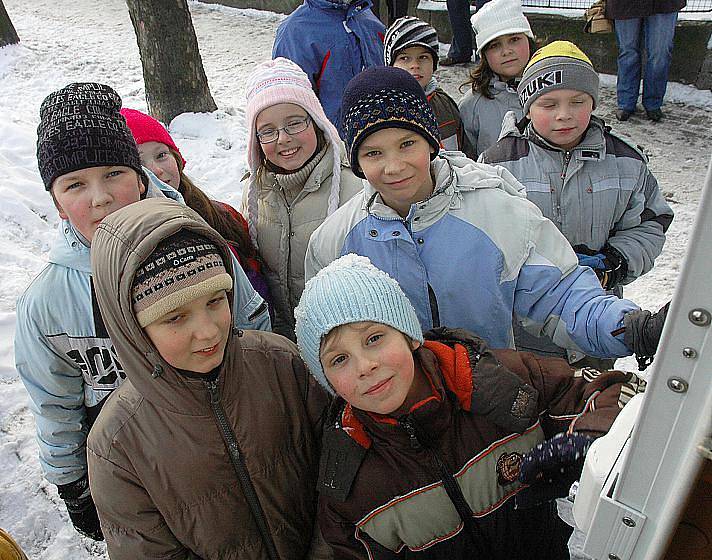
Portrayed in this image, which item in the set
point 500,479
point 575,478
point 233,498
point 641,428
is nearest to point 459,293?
point 500,479

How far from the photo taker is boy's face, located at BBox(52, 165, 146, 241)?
1.96 m

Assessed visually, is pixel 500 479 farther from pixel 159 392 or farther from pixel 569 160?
pixel 569 160

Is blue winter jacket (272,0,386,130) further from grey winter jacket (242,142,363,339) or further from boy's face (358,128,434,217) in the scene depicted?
boy's face (358,128,434,217)

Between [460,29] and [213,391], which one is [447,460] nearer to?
[213,391]

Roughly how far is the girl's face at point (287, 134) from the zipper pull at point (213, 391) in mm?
1130

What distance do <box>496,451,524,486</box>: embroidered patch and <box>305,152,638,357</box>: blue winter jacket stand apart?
1.37 ft

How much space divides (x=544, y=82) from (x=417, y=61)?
113cm

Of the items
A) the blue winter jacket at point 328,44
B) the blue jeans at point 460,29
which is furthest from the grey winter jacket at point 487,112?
the blue jeans at point 460,29

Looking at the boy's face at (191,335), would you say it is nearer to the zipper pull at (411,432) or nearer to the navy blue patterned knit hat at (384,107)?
the zipper pull at (411,432)

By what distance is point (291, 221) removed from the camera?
255 cm

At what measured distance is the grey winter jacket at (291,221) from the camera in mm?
2541

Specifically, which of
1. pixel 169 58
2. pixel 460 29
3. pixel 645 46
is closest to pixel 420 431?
pixel 645 46

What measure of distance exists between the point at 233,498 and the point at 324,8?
313 cm

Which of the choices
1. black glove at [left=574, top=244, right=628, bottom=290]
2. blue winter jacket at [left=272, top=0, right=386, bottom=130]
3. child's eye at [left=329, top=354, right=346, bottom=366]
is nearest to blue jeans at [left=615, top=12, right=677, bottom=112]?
blue winter jacket at [left=272, top=0, right=386, bottom=130]
